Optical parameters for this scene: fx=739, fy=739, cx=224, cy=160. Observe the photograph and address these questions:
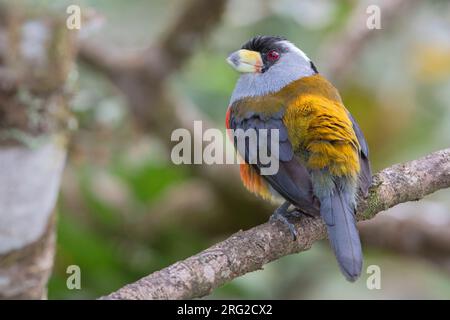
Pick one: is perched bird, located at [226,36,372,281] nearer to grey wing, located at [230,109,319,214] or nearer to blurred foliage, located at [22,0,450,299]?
grey wing, located at [230,109,319,214]

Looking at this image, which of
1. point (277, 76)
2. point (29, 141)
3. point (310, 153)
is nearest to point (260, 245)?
point (310, 153)

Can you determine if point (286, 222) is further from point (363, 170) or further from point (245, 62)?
point (245, 62)

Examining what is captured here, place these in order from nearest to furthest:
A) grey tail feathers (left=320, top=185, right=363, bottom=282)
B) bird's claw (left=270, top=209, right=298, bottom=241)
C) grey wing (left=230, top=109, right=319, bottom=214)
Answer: grey tail feathers (left=320, top=185, right=363, bottom=282)
bird's claw (left=270, top=209, right=298, bottom=241)
grey wing (left=230, top=109, right=319, bottom=214)

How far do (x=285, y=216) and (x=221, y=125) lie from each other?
9.08 feet

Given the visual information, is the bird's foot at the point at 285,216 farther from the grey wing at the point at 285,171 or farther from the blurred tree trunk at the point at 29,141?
the blurred tree trunk at the point at 29,141

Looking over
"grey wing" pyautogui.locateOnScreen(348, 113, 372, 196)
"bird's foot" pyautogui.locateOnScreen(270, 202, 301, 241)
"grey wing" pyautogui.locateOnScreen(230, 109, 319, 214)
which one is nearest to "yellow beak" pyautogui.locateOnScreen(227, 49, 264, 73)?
"grey wing" pyautogui.locateOnScreen(230, 109, 319, 214)

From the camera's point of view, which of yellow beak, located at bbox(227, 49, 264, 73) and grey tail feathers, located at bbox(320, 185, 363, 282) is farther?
yellow beak, located at bbox(227, 49, 264, 73)

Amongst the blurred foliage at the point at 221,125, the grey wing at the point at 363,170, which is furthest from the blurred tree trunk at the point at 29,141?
the blurred foliage at the point at 221,125

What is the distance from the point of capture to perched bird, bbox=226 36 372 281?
8.54ft

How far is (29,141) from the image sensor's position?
2682 millimetres

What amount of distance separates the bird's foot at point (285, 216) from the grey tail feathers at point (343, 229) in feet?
0.39

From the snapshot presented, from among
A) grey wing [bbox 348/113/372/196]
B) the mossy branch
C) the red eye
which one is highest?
the red eye

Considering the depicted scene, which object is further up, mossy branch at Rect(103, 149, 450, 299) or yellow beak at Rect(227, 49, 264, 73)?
yellow beak at Rect(227, 49, 264, 73)

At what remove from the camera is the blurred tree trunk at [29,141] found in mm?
2648
